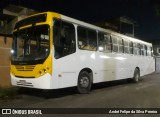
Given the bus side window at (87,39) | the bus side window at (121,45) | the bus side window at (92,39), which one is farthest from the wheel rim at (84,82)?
the bus side window at (121,45)

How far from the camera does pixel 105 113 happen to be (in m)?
6.68

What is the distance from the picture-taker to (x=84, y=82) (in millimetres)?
10328

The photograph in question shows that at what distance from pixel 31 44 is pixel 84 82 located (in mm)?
2890

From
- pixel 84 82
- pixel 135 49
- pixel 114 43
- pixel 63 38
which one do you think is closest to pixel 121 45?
pixel 114 43

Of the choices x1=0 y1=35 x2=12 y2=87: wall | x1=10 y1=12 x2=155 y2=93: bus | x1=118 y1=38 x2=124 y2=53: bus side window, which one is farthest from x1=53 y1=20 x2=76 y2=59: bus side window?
x1=0 y1=35 x2=12 y2=87: wall

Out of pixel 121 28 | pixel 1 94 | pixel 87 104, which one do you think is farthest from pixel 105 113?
pixel 121 28

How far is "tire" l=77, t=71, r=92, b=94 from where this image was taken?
10.1 m

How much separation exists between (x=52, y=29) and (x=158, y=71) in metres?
24.2

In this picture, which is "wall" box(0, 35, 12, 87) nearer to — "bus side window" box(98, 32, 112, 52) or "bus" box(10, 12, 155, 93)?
"bus" box(10, 12, 155, 93)

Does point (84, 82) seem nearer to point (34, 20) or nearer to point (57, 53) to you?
point (57, 53)

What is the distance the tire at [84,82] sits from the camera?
1009cm

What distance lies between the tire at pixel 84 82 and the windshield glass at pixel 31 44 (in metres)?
2.29

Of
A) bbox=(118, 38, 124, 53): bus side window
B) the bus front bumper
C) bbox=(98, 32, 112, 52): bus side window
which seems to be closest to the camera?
the bus front bumper

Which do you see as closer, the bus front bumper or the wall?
the bus front bumper
